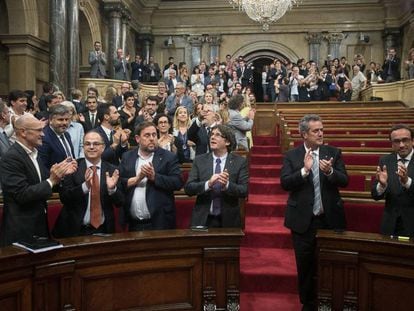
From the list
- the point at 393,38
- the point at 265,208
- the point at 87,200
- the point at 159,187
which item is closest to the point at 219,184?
the point at 159,187

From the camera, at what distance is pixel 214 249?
97.3 inches

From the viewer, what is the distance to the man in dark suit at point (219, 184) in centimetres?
290

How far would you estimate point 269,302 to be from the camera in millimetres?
3186

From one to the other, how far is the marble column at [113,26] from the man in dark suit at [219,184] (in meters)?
11.3

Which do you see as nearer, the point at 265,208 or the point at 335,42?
the point at 265,208

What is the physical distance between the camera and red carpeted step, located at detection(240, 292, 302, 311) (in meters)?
3.08

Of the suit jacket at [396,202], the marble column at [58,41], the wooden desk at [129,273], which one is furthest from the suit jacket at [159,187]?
the marble column at [58,41]

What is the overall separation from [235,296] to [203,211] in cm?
67

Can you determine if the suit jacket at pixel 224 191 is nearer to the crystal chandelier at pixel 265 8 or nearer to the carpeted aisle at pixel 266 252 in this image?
the carpeted aisle at pixel 266 252

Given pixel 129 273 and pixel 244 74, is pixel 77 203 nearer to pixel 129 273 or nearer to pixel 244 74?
pixel 129 273

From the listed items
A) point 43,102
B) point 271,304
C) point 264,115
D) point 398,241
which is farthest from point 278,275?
point 264,115

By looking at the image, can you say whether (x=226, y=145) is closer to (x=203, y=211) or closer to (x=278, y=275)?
(x=203, y=211)

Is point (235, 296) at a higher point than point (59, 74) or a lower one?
lower

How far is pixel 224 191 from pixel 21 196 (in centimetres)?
120
